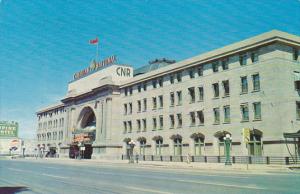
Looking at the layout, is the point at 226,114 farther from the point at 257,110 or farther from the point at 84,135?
the point at 84,135

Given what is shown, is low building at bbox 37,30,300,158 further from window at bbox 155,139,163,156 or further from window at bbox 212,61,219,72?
window at bbox 212,61,219,72

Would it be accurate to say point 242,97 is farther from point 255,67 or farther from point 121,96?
point 121,96

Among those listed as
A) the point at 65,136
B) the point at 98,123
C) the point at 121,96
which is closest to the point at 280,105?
the point at 121,96

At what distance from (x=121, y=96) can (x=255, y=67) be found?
32160 mm

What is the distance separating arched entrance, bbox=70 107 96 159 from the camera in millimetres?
73625

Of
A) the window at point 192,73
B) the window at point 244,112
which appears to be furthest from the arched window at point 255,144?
the window at point 192,73

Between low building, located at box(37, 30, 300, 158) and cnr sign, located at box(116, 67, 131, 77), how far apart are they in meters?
0.22

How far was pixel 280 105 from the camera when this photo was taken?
37594 millimetres

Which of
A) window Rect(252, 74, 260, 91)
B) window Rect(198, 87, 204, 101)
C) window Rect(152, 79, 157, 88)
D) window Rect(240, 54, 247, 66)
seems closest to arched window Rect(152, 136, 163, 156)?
window Rect(152, 79, 157, 88)

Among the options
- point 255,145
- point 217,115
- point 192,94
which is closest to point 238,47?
point 217,115

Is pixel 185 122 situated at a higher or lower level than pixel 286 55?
lower

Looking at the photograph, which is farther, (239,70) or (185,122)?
(185,122)

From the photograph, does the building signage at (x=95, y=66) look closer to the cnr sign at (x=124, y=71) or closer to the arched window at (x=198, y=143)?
the cnr sign at (x=124, y=71)

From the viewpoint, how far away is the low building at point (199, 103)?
3859 centimetres
